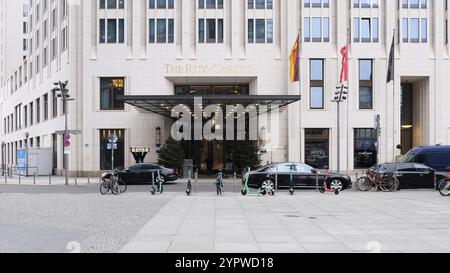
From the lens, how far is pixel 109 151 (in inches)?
1713

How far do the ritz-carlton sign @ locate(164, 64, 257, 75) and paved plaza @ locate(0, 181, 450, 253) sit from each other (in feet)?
82.5

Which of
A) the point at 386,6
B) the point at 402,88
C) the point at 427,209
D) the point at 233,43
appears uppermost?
the point at 386,6

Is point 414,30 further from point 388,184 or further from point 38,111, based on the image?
point 38,111

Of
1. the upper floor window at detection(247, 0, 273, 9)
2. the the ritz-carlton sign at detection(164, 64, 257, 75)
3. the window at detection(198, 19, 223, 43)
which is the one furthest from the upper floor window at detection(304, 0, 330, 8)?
the window at detection(198, 19, 223, 43)

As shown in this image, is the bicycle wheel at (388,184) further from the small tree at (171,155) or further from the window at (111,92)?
the window at (111,92)

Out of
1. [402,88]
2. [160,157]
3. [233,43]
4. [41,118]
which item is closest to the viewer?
[160,157]

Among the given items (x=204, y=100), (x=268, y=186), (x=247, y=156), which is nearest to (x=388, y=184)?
(x=268, y=186)

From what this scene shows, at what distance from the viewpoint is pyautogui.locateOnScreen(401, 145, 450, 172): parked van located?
30.1 m

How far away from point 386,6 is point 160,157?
23.5 m

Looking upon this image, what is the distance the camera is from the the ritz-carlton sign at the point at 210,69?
43.4 metres

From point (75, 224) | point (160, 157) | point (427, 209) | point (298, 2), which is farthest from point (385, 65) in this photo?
point (75, 224)

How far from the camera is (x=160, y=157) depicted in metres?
39.9

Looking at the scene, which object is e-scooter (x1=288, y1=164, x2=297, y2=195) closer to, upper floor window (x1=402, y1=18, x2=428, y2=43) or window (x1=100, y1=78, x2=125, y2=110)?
window (x1=100, y1=78, x2=125, y2=110)

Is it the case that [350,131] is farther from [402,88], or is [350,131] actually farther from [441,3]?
[441,3]
